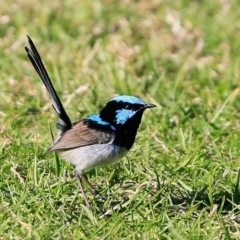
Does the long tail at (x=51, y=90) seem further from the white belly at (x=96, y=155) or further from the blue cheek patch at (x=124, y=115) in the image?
the blue cheek patch at (x=124, y=115)

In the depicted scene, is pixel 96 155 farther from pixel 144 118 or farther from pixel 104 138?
pixel 144 118

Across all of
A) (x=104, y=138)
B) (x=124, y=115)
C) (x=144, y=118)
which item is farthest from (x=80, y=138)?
(x=144, y=118)

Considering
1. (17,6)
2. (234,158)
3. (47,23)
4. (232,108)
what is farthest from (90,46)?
(234,158)

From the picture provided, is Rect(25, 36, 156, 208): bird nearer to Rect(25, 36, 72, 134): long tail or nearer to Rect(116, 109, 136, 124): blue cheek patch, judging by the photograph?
Rect(116, 109, 136, 124): blue cheek patch

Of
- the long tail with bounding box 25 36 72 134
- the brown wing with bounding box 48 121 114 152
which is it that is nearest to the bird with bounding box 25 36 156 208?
the brown wing with bounding box 48 121 114 152

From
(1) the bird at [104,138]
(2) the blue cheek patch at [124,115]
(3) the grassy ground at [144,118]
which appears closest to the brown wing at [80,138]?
(1) the bird at [104,138]

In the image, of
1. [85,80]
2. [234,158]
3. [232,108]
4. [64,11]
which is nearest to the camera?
[234,158]

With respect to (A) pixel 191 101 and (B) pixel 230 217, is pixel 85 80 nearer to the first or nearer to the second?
(A) pixel 191 101
